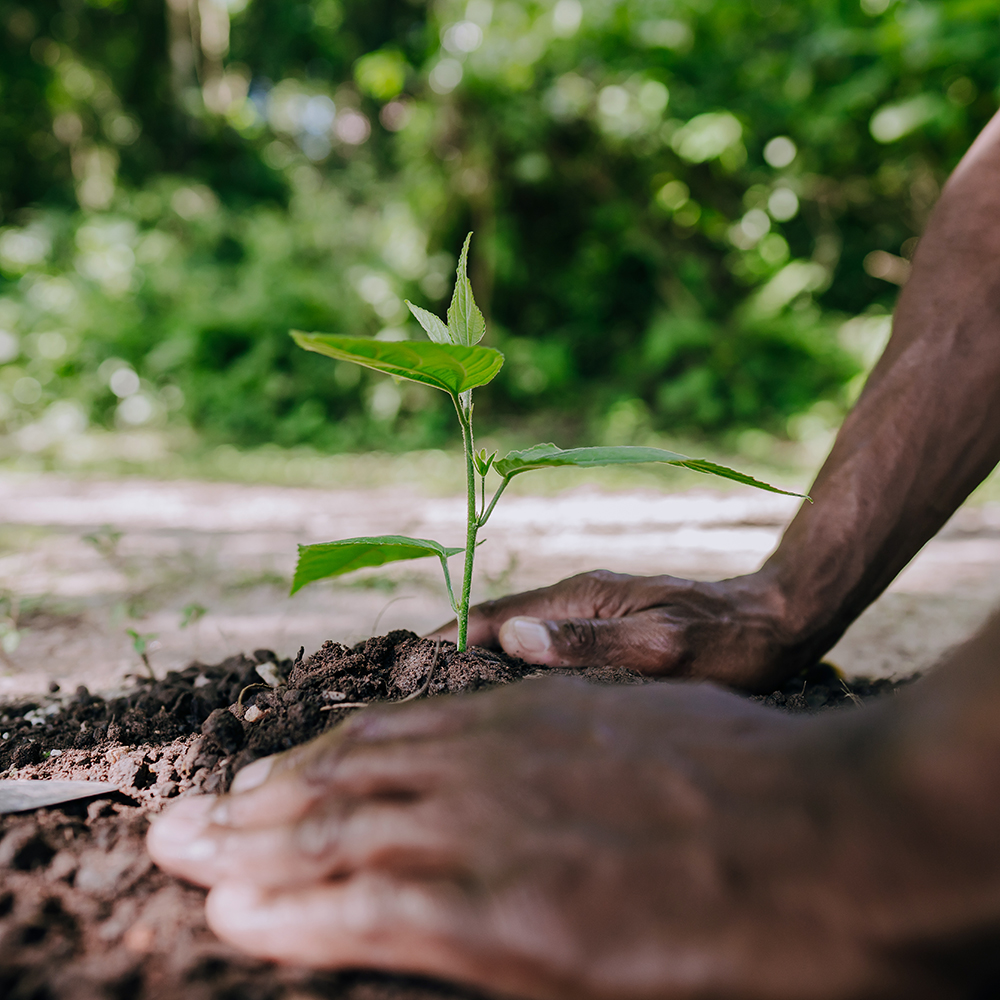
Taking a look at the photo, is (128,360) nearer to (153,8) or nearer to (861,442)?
(861,442)

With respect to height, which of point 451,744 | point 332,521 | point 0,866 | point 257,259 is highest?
point 257,259

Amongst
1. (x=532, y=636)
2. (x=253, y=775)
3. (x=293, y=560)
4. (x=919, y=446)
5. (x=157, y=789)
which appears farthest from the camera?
(x=293, y=560)

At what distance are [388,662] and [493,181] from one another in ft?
21.2

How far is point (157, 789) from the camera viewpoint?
0.97m

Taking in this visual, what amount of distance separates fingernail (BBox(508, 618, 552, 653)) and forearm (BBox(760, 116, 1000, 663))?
1.48ft

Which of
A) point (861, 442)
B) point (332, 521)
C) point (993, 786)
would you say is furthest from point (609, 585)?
point (332, 521)

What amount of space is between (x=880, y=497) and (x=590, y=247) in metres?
6.29

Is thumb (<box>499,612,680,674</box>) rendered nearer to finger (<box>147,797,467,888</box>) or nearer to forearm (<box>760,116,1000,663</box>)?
forearm (<box>760,116,1000,663</box>)

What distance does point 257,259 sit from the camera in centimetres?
804

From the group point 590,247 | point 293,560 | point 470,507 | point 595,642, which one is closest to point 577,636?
point 595,642

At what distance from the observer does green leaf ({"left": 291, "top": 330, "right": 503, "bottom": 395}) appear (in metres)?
0.74

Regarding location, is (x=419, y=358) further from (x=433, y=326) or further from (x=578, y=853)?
(x=578, y=853)

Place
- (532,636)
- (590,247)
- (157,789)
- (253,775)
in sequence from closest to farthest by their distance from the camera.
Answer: (253,775) → (157,789) → (532,636) → (590,247)

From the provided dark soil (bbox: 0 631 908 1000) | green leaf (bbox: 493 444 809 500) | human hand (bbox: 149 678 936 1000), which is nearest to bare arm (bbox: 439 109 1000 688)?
dark soil (bbox: 0 631 908 1000)
